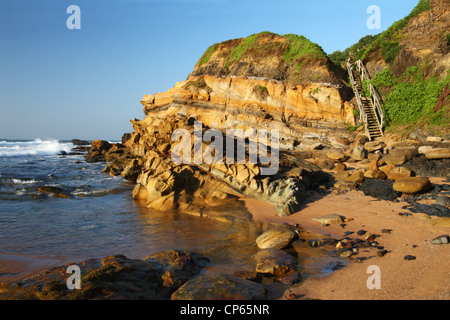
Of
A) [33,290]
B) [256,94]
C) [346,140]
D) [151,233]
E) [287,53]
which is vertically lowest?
[151,233]

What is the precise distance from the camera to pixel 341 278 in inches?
209

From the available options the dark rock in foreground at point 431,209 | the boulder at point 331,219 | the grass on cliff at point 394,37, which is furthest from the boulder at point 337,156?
the grass on cliff at point 394,37

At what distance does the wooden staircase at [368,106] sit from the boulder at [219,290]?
16.1m

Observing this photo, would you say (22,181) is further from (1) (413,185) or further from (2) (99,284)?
(1) (413,185)

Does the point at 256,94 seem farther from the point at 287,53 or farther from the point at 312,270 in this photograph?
the point at 312,270

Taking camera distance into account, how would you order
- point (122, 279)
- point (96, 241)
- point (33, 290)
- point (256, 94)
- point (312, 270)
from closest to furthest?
point (33, 290) < point (122, 279) < point (312, 270) < point (96, 241) < point (256, 94)

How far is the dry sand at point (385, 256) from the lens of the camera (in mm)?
4691

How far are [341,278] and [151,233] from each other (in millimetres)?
5592

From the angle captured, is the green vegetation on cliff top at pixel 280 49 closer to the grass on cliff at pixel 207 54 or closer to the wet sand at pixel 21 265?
the grass on cliff at pixel 207 54

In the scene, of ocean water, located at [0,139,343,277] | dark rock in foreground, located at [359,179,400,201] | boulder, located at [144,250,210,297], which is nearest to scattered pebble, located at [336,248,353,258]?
ocean water, located at [0,139,343,277]
